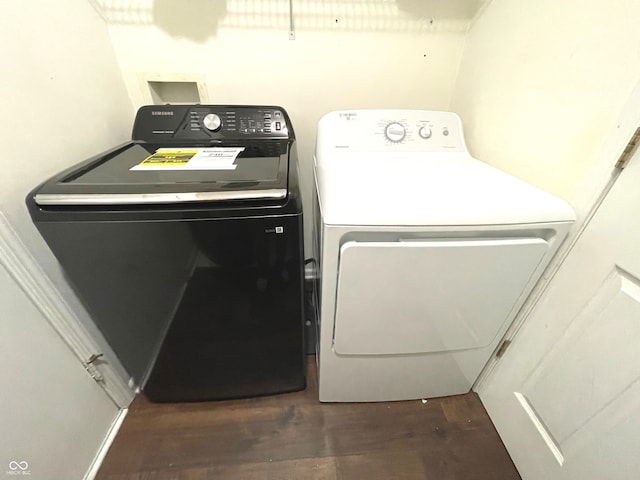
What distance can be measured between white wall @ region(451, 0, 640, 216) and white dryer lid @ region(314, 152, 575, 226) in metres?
0.10

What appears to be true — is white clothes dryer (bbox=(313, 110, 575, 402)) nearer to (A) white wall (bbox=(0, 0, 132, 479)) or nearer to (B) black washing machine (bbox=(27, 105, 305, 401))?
(B) black washing machine (bbox=(27, 105, 305, 401))

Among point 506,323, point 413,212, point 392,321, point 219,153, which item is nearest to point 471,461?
point 506,323

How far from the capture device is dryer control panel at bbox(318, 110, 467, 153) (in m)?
1.09

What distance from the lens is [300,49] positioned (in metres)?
1.18

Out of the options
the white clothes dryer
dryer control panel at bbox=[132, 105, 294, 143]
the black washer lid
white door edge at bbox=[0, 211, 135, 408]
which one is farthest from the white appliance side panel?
white door edge at bbox=[0, 211, 135, 408]

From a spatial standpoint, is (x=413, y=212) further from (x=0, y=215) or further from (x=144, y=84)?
(x=144, y=84)

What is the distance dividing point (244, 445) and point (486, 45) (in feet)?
6.11

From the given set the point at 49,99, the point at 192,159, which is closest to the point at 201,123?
the point at 192,159

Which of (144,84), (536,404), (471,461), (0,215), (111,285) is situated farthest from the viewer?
(144,84)

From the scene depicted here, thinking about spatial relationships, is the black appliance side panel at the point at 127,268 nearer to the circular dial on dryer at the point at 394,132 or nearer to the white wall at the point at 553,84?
the circular dial on dryer at the point at 394,132

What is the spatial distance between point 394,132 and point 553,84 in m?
0.49

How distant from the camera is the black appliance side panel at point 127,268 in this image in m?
0.68

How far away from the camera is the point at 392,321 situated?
85cm

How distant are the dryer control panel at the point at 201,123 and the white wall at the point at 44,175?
0.17 m
